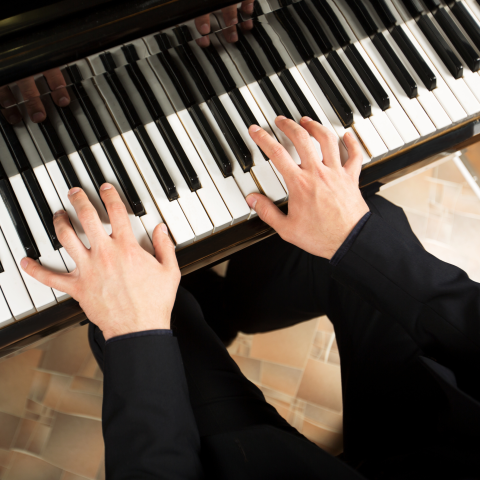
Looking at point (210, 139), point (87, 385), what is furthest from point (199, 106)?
point (87, 385)

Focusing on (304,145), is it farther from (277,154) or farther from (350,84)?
(350,84)

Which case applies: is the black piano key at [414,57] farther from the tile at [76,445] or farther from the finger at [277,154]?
the tile at [76,445]

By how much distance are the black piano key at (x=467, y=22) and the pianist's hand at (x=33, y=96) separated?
3.53ft

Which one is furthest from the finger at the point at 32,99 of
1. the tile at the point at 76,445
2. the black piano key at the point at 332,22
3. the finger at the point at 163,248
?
the tile at the point at 76,445

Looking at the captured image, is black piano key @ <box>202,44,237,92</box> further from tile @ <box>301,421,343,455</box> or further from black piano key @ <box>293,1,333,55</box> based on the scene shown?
tile @ <box>301,421,343,455</box>

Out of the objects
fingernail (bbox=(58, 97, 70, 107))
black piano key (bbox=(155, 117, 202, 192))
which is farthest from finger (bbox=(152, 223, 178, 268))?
fingernail (bbox=(58, 97, 70, 107))

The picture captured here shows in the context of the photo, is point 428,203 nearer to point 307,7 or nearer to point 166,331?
point 307,7

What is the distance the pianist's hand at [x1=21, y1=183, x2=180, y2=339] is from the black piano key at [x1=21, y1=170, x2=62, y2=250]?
3cm

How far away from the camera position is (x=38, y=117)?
85 centimetres

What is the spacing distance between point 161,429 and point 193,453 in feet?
0.30

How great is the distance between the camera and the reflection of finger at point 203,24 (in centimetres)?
81

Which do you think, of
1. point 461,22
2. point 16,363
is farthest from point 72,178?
point 461,22

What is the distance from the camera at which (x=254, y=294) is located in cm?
134

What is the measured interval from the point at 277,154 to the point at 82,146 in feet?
1.53
